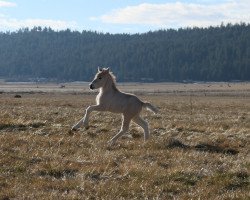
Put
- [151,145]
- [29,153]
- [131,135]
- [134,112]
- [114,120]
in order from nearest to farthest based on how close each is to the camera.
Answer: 1. [29,153]
2. [151,145]
3. [134,112]
4. [131,135]
5. [114,120]

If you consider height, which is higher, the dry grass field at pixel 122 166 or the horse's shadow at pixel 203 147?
the dry grass field at pixel 122 166

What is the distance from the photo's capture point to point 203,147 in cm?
→ 1599

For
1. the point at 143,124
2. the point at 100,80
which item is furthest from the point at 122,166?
the point at 100,80

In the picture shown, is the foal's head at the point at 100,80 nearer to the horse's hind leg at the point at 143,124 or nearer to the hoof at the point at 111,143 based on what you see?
the horse's hind leg at the point at 143,124

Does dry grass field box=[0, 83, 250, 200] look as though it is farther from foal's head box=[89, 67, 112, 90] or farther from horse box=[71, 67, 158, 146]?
foal's head box=[89, 67, 112, 90]

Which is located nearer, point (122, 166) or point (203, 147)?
point (122, 166)

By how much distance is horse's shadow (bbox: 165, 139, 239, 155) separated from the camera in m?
15.2

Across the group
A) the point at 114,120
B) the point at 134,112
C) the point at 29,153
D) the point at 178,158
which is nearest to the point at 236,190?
the point at 178,158

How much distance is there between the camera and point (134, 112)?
17.2 meters

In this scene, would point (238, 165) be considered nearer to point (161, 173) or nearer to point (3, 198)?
point (161, 173)

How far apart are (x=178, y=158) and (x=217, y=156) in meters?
1.18

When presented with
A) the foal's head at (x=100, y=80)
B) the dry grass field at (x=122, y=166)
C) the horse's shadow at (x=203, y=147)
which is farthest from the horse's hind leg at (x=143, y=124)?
the foal's head at (x=100, y=80)

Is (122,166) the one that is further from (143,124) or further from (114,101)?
(143,124)

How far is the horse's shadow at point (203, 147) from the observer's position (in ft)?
50.0
